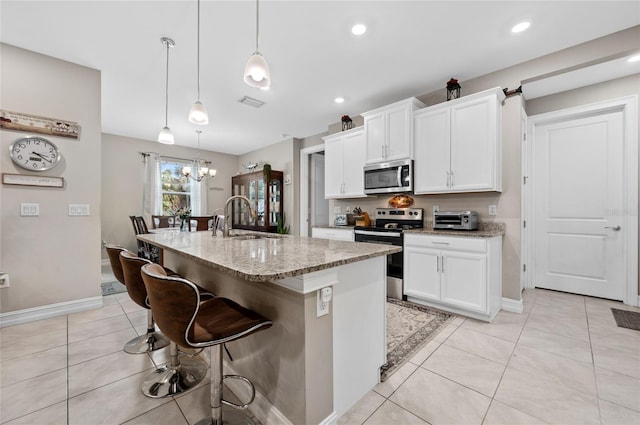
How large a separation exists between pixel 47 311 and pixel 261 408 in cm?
286

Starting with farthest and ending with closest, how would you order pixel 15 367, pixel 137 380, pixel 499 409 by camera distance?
1. pixel 15 367
2. pixel 137 380
3. pixel 499 409

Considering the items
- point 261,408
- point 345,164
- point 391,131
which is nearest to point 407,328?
point 261,408

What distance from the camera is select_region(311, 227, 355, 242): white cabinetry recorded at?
12.2 feet

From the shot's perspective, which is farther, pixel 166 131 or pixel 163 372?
pixel 166 131

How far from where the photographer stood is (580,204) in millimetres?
3305

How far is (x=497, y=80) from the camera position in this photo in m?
2.97

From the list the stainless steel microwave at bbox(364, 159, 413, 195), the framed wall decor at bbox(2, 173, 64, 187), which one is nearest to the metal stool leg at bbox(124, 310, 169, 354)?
the framed wall decor at bbox(2, 173, 64, 187)

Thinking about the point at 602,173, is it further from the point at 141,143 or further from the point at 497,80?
the point at 141,143

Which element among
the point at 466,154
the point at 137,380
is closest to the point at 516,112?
the point at 466,154

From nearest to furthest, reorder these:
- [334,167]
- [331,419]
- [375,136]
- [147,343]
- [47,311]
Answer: [331,419], [147,343], [47,311], [375,136], [334,167]

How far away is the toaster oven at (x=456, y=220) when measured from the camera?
9.39ft

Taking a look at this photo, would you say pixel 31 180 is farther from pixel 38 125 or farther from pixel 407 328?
pixel 407 328

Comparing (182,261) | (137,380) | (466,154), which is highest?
(466,154)

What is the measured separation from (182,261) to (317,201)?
379 cm
